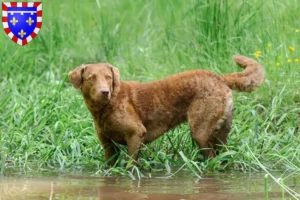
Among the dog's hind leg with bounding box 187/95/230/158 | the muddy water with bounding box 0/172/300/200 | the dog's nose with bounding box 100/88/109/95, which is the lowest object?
→ the muddy water with bounding box 0/172/300/200

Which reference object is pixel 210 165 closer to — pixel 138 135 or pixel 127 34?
pixel 138 135

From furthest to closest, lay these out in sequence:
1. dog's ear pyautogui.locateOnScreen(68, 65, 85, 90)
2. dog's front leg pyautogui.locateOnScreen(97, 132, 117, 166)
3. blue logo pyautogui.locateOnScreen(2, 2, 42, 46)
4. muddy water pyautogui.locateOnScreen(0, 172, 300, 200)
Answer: blue logo pyautogui.locateOnScreen(2, 2, 42, 46) → dog's front leg pyautogui.locateOnScreen(97, 132, 117, 166) → dog's ear pyautogui.locateOnScreen(68, 65, 85, 90) → muddy water pyautogui.locateOnScreen(0, 172, 300, 200)

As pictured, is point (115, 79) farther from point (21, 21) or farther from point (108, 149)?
point (21, 21)

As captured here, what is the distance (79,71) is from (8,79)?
104 inches

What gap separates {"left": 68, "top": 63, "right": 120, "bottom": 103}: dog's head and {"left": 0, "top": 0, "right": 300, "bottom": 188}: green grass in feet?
2.06

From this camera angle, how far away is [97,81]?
24.0 ft

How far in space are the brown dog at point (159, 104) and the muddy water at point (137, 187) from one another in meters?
0.42

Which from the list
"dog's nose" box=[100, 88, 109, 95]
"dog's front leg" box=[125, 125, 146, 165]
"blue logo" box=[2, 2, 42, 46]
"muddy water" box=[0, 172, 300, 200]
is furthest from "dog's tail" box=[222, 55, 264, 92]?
"blue logo" box=[2, 2, 42, 46]

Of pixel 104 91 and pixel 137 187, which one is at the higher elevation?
pixel 104 91

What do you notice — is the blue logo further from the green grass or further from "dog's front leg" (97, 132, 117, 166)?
"dog's front leg" (97, 132, 117, 166)

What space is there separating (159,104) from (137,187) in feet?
3.74

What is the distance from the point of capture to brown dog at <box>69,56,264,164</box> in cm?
749

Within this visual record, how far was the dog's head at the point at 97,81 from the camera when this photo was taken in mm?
7276

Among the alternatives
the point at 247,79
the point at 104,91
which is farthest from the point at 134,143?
the point at 247,79
